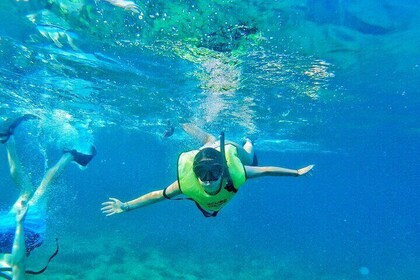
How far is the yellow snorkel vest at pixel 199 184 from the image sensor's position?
5875 mm

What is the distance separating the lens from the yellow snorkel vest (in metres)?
5.88

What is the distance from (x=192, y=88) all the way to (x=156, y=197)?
13.4 metres

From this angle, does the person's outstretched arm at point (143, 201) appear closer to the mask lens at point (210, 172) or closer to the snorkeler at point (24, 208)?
the mask lens at point (210, 172)

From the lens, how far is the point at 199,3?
32.2ft

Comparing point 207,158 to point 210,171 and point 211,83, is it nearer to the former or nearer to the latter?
point 210,171

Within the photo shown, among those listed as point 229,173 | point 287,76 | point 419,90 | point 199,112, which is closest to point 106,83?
point 199,112

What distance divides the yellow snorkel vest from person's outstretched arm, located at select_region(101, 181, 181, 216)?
412mm

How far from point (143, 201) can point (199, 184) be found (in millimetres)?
1534

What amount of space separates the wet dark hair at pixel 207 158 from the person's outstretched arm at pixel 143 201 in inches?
39.1

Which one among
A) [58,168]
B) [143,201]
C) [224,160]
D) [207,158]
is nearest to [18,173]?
[58,168]

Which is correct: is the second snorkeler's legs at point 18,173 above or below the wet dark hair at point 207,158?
below

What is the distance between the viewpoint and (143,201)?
661 centimetres

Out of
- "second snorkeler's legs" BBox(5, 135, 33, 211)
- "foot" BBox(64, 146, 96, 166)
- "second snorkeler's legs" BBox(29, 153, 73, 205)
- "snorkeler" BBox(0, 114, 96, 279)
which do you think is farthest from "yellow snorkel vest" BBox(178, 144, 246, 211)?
"foot" BBox(64, 146, 96, 166)

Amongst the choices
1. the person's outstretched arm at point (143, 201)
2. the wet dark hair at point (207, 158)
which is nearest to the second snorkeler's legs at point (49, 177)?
the person's outstretched arm at point (143, 201)
